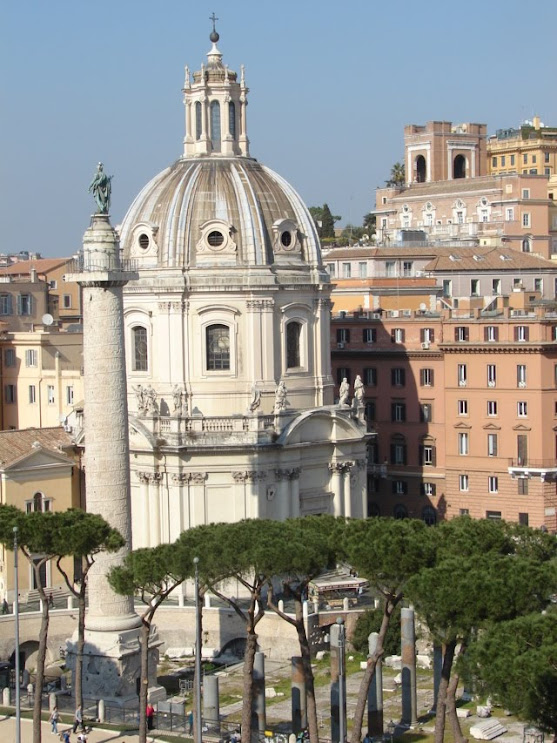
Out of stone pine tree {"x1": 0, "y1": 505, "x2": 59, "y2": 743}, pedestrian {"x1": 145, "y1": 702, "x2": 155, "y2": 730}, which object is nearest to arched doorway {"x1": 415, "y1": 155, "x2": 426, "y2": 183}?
stone pine tree {"x1": 0, "y1": 505, "x2": 59, "y2": 743}

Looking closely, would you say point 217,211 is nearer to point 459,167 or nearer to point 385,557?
point 385,557

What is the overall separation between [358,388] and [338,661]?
2180 centimetres

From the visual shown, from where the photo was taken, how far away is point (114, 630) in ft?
182

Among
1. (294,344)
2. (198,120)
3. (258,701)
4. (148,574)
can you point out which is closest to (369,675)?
(258,701)

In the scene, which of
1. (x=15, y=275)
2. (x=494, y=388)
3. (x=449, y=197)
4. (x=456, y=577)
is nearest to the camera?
(x=456, y=577)

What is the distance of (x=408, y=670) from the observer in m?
56.9

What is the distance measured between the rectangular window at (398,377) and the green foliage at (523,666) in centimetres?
4197

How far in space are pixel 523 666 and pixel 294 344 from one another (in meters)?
35.4

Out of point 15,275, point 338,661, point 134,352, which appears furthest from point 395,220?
point 338,661

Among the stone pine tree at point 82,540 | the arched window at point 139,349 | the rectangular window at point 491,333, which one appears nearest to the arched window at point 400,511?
the rectangular window at point 491,333

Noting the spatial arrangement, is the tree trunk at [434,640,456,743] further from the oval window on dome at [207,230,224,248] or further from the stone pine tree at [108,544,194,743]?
the oval window on dome at [207,230,224,248]

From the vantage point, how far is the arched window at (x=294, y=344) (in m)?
73.8

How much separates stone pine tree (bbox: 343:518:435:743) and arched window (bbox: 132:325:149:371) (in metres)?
24.3

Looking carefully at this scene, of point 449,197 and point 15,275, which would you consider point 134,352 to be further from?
point 449,197
